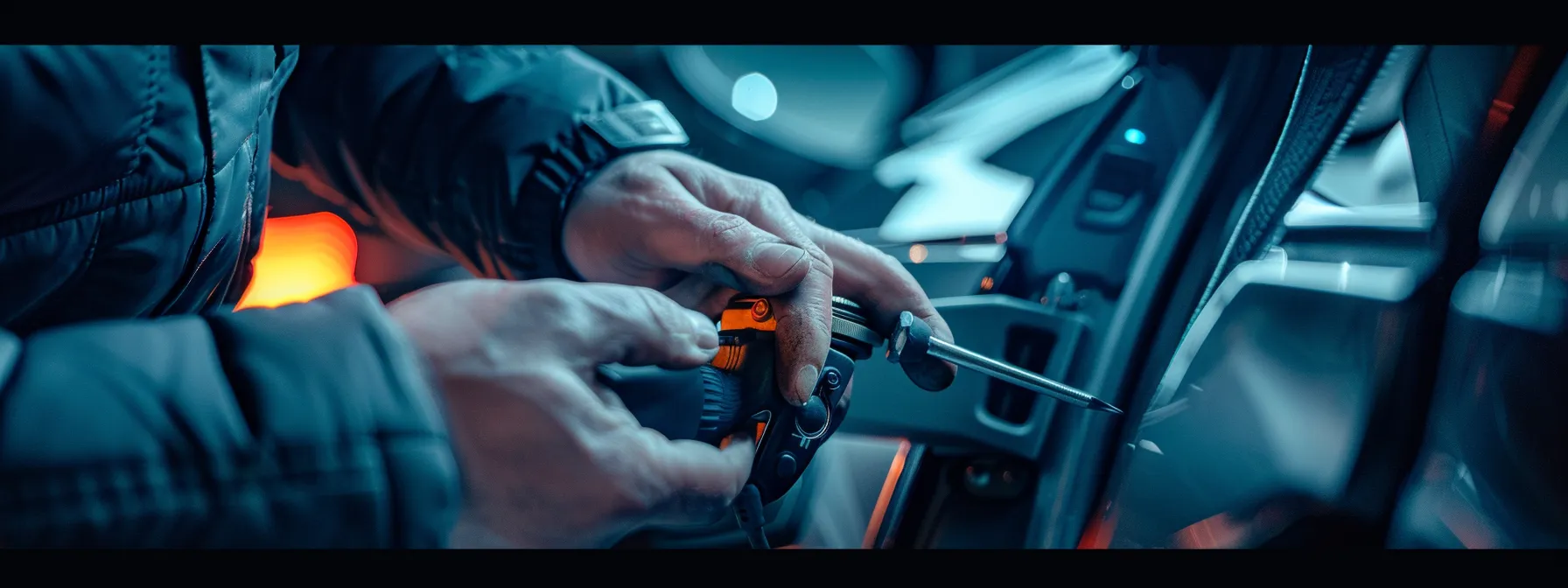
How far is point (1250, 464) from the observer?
56cm

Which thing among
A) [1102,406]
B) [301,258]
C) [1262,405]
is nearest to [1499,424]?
[1262,405]

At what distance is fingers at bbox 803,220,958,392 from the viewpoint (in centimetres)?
67

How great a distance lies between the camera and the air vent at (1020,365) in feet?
2.31

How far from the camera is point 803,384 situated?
21.7 inches

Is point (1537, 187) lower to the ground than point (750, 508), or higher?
higher

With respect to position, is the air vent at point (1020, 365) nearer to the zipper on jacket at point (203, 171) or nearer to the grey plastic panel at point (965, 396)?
the grey plastic panel at point (965, 396)

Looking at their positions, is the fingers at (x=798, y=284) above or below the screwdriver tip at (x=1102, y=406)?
above

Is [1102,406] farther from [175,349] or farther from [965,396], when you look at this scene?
[175,349]

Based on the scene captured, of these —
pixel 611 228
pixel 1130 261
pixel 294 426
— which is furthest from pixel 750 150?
pixel 294 426

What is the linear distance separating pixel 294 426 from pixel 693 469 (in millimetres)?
208

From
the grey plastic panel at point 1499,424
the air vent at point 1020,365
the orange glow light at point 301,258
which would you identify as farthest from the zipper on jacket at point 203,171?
the grey plastic panel at point 1499,424

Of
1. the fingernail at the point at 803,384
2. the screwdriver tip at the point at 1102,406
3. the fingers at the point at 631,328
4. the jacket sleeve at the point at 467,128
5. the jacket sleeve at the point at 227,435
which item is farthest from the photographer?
the jacket sleeve at the point at 467,128

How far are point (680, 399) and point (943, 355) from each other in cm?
23

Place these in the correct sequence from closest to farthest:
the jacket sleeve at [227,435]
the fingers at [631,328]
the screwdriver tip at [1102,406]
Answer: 1. the jacket sleeve at [227,435]
2. the fingers at [631,328]
3. the screwdriver tip at [1102,406]
